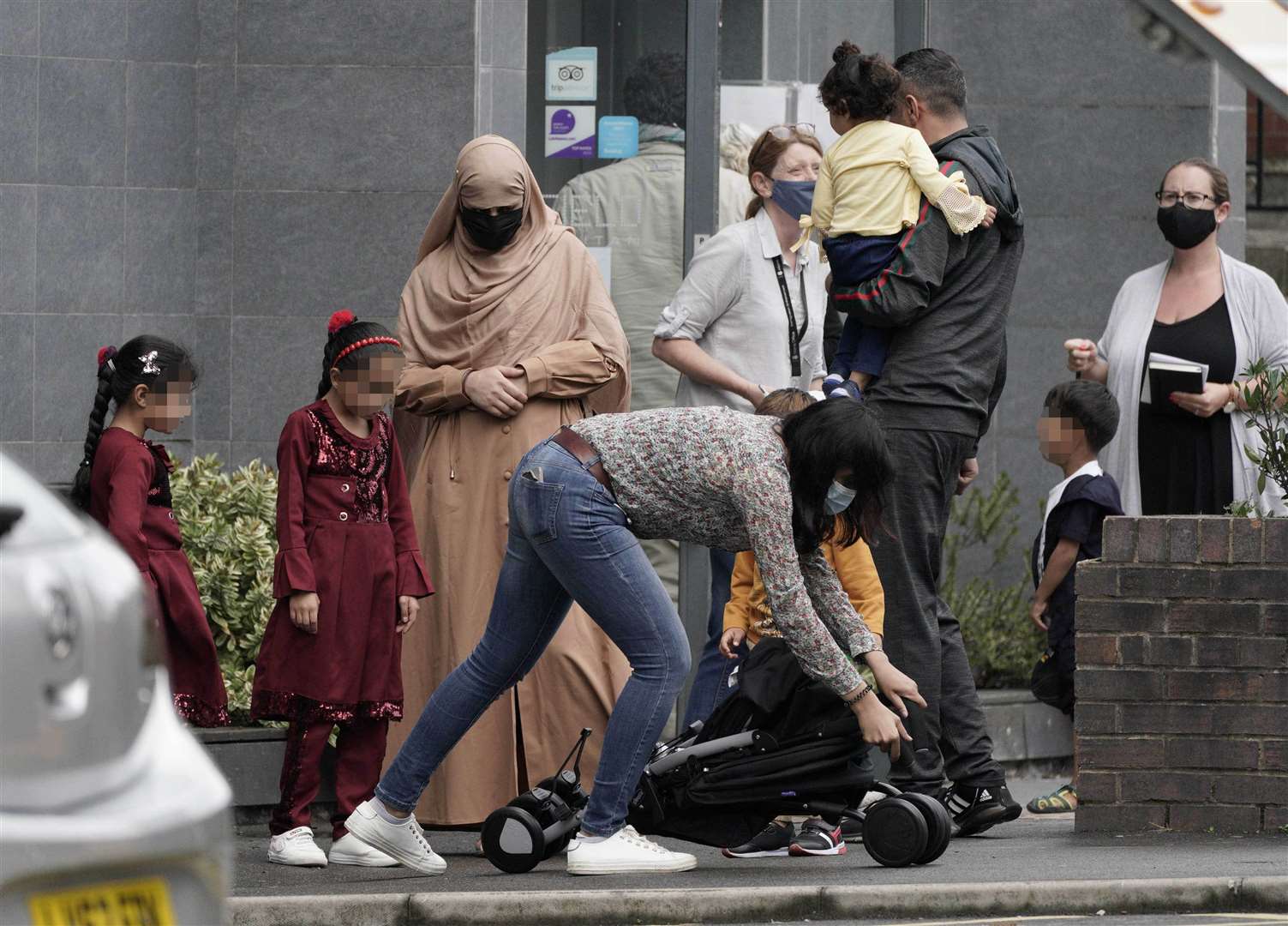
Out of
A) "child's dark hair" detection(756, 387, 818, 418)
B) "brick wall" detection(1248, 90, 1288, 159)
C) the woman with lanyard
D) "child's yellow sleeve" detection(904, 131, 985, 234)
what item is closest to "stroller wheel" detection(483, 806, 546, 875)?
"child's dark hair" detection(756, 387, 818, 418)

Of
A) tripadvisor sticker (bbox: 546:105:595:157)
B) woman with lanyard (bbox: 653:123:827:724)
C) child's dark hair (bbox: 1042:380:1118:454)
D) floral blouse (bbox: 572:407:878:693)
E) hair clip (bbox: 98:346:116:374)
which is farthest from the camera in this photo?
tripadvisor sticker (bbox: 546:105:595:157)

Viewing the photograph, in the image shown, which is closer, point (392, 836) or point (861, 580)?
point (392, 836)

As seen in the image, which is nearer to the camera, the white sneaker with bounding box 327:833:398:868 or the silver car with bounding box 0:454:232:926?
the silver car with bounding box 0:454:232:926

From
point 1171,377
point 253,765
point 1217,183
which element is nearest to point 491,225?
point 253,765

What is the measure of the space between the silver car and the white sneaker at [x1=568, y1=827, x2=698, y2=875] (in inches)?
109

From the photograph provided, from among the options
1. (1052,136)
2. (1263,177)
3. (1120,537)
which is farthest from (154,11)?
(1263,177)

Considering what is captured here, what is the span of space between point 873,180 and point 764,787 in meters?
1.94

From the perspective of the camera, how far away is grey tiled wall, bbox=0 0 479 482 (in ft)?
31.3

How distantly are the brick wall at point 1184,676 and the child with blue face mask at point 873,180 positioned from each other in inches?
42.0

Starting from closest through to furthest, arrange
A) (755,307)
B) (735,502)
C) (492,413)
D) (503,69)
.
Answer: (735,502) < (492,413) < (755,307) < (503,69)

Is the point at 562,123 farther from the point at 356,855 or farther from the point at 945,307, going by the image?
the point at 356,855

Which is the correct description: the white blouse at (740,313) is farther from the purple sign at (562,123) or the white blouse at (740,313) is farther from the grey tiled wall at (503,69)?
the grey tiled wall at (503,69)

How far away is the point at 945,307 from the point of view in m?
6.76

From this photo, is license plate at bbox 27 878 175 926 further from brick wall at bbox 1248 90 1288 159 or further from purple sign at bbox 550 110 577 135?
brick wall at bbox 1248 90 1288 159
